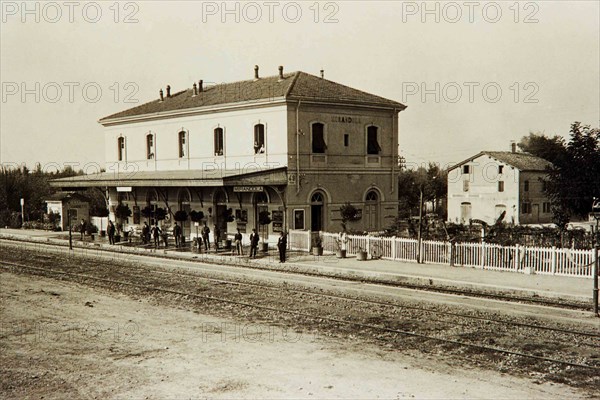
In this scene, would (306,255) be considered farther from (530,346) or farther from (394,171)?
(530,346)

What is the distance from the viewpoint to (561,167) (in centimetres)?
2556

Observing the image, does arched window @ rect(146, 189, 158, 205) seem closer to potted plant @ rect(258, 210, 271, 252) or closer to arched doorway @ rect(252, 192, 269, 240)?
arched doorway @ rect(252, 192, 269, 240)

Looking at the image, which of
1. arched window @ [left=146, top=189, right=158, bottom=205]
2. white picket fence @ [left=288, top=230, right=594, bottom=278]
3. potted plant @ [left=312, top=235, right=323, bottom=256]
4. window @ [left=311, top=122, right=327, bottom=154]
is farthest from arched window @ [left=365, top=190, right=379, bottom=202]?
arched window @ [left=146, top=189, right=158, bottom=205]

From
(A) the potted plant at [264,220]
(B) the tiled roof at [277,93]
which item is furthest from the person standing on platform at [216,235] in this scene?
(B) the tiled roof at [277,93]

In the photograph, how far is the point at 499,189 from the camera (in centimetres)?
5422

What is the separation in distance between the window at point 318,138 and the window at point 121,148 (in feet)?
52.4

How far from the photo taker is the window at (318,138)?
94.2ft

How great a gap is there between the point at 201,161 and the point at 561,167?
18153mm

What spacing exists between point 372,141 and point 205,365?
22.1 meters

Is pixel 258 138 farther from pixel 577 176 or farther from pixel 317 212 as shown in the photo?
pixel 577 176

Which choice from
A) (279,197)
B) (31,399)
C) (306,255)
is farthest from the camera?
(279,197)

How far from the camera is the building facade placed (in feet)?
174

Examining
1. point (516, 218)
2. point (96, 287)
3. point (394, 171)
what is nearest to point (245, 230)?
point (394, 171)

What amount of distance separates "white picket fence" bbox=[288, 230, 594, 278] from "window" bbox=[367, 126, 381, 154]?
21.9 ft
